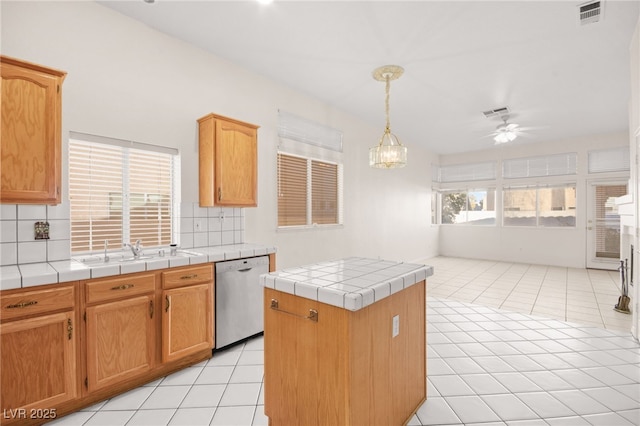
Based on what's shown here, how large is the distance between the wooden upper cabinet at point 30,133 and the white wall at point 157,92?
0.35 meters

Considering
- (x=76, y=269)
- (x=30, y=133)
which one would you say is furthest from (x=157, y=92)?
(x=76, y=269)

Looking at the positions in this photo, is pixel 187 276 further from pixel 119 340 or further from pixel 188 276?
pixel 119 340

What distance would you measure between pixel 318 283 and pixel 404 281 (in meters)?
0.54

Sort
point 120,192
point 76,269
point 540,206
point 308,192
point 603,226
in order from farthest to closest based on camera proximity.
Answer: point 540,206 < point 603,226 < point 308,192 < point 120,192 < point 76,269

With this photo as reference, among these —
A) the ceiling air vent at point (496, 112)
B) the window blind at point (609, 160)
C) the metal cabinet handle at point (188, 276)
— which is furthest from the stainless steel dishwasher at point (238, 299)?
the window blind at point (609, 160)

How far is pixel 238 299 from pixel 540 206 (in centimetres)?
799

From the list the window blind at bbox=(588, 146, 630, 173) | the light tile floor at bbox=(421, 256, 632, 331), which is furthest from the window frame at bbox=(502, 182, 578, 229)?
the light tile floor at bbox=(421, 256, 632, 331)

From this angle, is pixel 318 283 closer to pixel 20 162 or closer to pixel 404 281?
pixel 404 281

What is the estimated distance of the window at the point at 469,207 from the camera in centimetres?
830

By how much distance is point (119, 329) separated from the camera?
7.12ft

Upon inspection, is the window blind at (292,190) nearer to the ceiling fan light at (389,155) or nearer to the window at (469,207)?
the ceiling fan light at (389,155)

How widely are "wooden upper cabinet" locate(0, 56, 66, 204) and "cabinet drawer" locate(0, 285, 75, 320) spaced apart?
2.13ft

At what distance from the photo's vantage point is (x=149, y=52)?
9.53 ft

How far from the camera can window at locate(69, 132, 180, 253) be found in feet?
8.41
